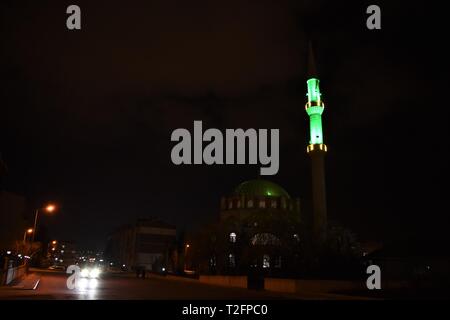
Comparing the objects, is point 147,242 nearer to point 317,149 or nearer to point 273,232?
point 317,149

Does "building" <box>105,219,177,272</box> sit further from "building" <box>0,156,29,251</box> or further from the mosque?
"building" <box>0,156,29,251</box>

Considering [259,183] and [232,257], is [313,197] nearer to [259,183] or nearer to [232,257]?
[232,257]

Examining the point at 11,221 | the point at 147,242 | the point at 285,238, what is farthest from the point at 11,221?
the point at 147,242

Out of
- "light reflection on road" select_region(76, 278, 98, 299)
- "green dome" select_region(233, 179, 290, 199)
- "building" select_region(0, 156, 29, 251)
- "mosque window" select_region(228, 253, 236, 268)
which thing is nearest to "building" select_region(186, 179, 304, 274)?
"mosque window" select_region(228, 253, 236, 268)

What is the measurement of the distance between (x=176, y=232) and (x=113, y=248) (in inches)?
1416

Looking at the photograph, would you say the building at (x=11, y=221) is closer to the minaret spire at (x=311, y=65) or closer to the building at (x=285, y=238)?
the building at (x=285, y=238)

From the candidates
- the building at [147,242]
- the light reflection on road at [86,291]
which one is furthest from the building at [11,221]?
the building at [147,242]

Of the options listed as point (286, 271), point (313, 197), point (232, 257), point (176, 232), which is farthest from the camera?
point (176, 232)

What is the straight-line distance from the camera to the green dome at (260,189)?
74438 mm

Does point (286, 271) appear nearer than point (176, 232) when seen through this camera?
Yes

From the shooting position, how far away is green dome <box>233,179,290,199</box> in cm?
7444

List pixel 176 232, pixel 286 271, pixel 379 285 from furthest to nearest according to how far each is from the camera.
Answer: pixel 176 232 → pixel 286 271 → pixel 379 285

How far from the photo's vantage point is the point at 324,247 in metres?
38.2
